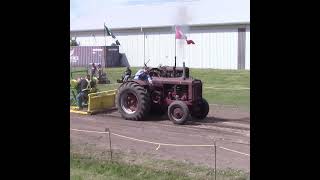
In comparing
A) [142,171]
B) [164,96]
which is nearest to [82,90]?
[164,96]

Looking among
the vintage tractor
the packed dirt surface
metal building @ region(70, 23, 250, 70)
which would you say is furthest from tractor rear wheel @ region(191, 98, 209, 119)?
metal building @ region(70, 23, 250, 70)

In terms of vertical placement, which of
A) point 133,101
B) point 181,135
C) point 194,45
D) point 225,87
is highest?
point 194,45

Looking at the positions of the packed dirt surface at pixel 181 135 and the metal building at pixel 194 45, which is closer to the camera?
the packed dirt surface at pixel 181 135

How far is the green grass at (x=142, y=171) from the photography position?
23.9 ft

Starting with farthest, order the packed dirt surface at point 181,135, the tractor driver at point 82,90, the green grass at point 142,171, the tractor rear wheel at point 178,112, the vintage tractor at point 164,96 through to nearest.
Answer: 1. the tractor driver at point 82,90
2. the vintage tractor at point 164,96
3. the tractor rear wheel at point 178,112
4. the packed dirt surface at point 181,135
5. the green grass at point 142,171

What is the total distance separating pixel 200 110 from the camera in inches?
504

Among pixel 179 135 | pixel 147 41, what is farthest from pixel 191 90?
pixel 147 41

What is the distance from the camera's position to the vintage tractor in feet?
40.6

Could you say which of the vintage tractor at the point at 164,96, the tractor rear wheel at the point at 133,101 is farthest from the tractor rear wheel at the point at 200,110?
the tractor rear wheel at the point at 133,101

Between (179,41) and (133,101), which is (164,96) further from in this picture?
(179,41)

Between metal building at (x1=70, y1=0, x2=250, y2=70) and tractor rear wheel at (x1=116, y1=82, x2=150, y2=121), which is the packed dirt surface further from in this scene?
metal building at (x1=70, y1=0, x2=250, y2=70)

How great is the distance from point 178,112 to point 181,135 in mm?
1432

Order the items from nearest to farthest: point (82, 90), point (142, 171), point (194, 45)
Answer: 1. point (142, 171)
2. point (82, 90)
3. point (194, 45)

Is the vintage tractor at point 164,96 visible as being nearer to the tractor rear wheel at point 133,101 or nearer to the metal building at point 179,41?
the tractor rear wheel at point 133,101
